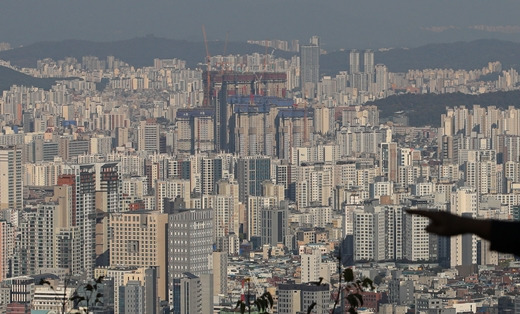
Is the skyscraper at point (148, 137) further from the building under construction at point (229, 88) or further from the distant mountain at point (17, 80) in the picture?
the distant mountain at point (17, 80)

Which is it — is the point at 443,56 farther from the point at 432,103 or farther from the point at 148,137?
the point at 148,137

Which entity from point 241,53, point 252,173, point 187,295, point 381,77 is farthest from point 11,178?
point 381,77

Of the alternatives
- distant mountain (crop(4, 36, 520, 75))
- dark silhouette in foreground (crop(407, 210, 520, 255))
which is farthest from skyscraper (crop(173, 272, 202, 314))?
distant mountain (crop(4, 36, 520, 75))

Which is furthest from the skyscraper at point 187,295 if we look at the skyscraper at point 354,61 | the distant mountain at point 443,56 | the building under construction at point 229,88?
the skyscraper at point 354,61

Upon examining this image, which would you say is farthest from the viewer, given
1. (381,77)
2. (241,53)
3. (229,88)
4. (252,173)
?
(381,77)

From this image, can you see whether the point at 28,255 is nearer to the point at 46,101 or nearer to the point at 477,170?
the point at 477,170

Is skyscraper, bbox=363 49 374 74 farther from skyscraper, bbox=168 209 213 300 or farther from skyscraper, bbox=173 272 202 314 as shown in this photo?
skyscraper, bbox=173 272 202 314

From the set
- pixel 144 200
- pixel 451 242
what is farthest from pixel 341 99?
pixel 451 242
